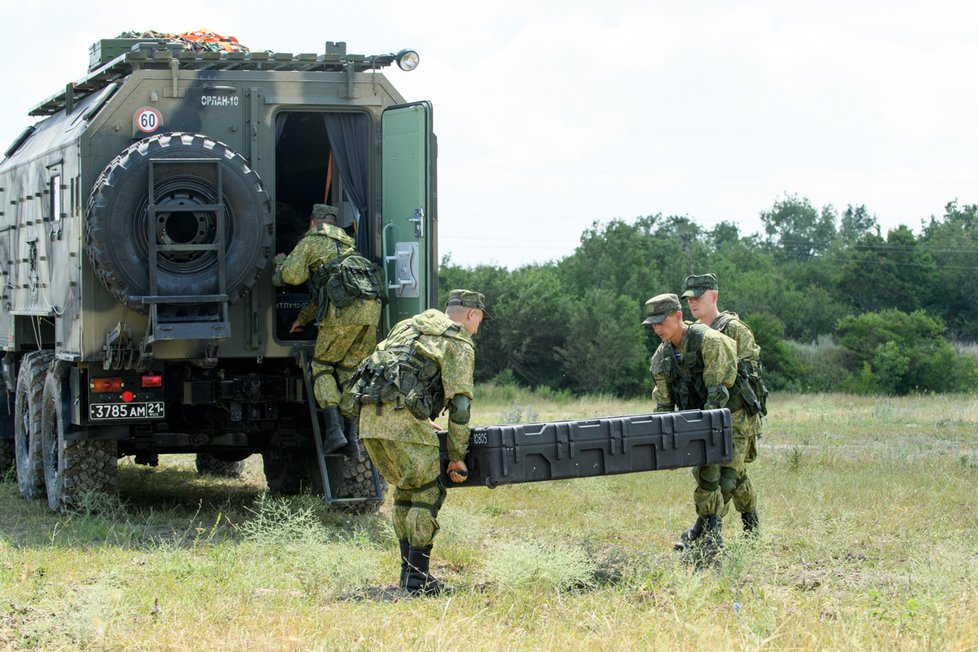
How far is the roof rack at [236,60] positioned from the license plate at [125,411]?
2.35 m

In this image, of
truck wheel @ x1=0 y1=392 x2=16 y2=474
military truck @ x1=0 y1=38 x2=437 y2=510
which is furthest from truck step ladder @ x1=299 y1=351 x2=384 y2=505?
truck wheel @ x1=0 y1=392 x2=16 y2=474

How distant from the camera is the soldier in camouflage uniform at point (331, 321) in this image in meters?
9.05

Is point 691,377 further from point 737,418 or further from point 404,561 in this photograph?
point 404,561

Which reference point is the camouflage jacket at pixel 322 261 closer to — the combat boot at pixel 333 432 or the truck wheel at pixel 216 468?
the combat boot at pixel 333 432

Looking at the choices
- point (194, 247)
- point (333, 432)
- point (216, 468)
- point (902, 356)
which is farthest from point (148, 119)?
point (902, 356)

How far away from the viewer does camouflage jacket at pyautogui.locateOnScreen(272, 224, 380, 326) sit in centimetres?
904

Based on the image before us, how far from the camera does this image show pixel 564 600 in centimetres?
634

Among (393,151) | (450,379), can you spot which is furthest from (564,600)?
(393,151)

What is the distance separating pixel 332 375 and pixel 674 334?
8.96ft

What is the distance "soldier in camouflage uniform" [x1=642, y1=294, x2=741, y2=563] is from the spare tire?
2874mm

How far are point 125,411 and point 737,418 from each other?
423cm

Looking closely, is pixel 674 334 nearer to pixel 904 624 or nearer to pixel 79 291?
pixel 904 624

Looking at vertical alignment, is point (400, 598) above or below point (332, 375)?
below

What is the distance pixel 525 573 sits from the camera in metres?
6.62
